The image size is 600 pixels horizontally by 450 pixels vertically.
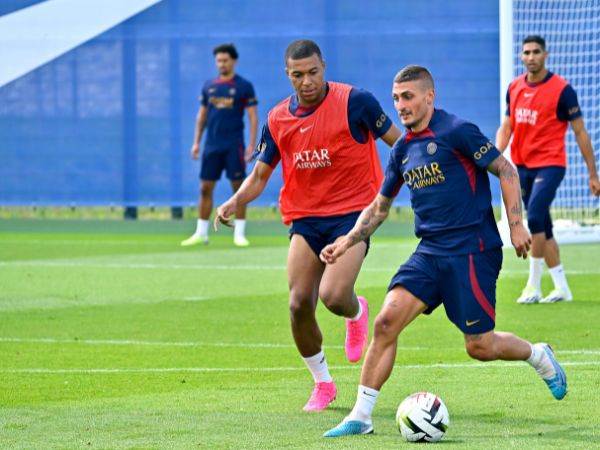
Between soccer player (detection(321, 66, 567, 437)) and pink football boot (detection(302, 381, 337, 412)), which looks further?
pink football boot (detection(302, 381, 337, 412))

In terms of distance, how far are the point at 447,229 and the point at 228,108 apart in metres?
12.6

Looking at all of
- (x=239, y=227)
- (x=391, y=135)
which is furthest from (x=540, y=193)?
(x=239, y=227)

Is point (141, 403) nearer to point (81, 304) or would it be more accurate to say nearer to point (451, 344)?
point (451, 344)

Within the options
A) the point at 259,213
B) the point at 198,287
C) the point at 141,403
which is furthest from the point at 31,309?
the point at 259,213

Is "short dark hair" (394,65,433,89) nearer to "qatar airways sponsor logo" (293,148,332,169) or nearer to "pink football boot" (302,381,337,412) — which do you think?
"qatar airways sponsor logo" (293,148,332,169)

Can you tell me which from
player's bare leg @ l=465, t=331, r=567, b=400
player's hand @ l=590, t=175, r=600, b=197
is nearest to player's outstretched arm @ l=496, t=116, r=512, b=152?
player's hand @ l=590, t=175, r=600, b=197

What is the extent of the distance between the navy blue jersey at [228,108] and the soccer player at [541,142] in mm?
6806

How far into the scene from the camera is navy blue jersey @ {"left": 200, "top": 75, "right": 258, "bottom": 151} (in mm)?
20234

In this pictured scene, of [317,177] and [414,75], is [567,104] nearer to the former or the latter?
[317,177]

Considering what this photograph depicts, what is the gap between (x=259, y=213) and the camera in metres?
25.1

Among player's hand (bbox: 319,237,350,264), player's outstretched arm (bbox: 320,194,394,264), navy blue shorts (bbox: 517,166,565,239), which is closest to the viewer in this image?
player's hand (bbox: 319,237,350,264)

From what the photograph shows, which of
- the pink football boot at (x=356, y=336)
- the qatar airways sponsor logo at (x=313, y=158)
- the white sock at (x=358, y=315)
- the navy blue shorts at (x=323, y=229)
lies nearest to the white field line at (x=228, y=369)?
the pink football boot at (x=356, y=336)

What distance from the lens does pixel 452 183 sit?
784 cm

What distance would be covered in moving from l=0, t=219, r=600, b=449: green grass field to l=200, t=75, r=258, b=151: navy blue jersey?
7.06 ft
